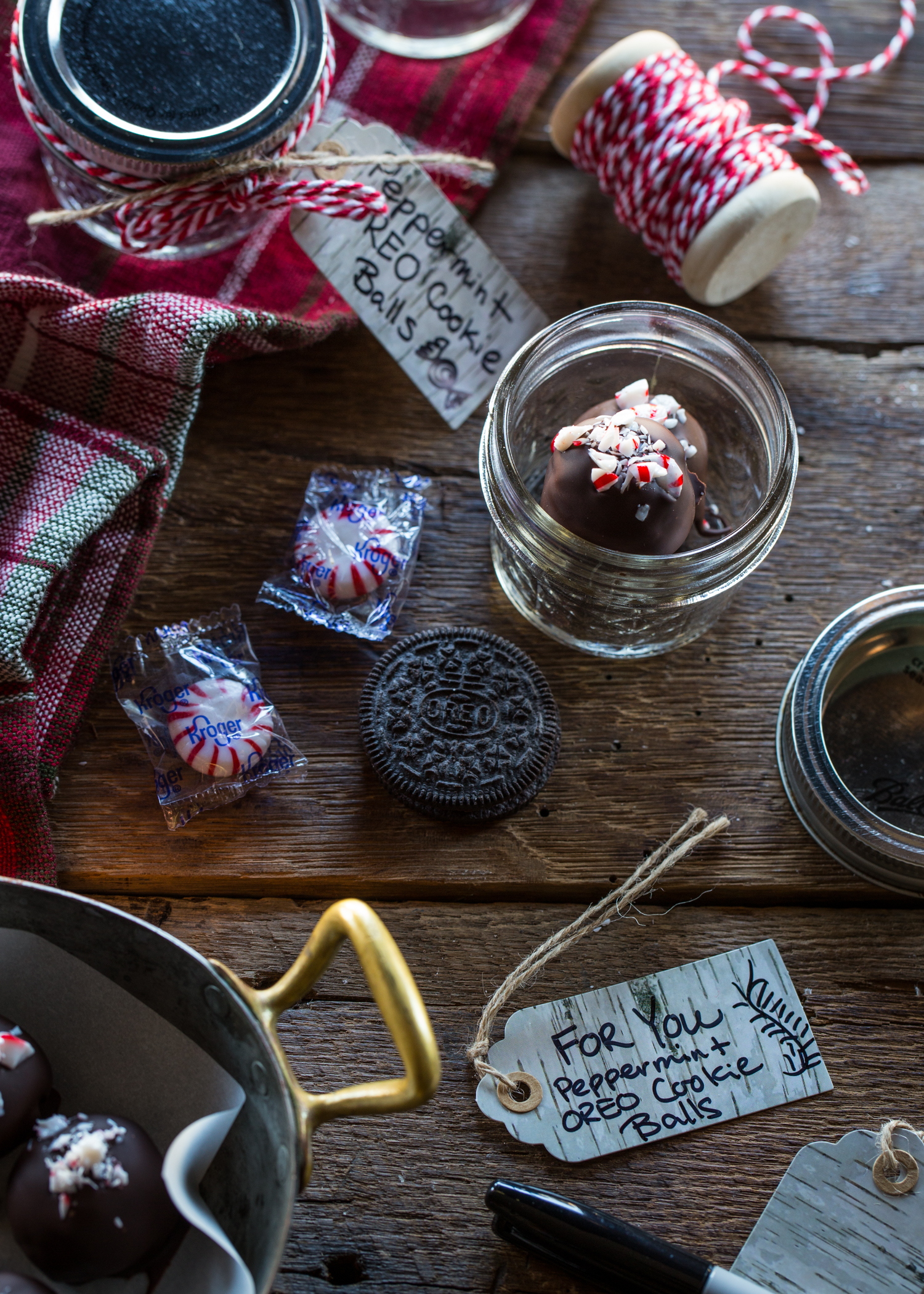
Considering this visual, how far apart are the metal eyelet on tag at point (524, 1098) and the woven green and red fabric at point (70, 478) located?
392 millimetres

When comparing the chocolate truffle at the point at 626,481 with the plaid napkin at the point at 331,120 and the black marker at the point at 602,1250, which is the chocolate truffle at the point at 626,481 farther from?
the black marker at the point at 602,1250

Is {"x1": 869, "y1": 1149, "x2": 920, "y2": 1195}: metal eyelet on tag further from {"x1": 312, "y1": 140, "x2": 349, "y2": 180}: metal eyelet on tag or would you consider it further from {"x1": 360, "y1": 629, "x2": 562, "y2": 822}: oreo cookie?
{"x1": 312, "y1": 140, "x2": 349, "y2": 180}: metal eyelet on tag

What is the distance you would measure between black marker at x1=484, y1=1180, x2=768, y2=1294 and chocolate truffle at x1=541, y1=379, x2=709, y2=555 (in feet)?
1.55

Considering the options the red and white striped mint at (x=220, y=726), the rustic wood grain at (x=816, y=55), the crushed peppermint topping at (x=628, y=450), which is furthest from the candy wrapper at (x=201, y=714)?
the rustic wood grain at (x=816, y=55)

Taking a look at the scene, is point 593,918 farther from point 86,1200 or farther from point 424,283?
point 424,283

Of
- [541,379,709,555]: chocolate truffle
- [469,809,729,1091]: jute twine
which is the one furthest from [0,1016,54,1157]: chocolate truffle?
[541,379,709,555]: chocolate truffle

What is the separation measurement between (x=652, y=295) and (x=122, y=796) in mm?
673

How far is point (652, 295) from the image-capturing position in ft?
3.33

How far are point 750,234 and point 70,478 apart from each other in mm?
605

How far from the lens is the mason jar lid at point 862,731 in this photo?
85cm

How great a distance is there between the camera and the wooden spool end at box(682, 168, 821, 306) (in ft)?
2.92

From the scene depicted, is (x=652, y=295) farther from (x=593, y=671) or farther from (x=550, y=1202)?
(x=550, y=1202)

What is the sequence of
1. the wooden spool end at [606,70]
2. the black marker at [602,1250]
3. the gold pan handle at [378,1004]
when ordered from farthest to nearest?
the wooden spool end at [606,70], the black marker at [602,1250], the gold pan handle at [378,1004]

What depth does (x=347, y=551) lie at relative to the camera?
90 centimetres
